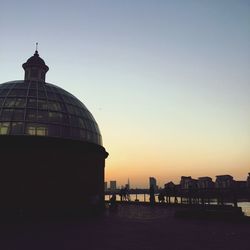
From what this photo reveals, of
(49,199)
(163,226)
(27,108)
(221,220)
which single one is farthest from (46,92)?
(221,220)

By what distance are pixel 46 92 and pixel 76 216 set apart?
41.0 feet

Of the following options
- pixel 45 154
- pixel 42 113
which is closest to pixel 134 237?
pixel 45 154

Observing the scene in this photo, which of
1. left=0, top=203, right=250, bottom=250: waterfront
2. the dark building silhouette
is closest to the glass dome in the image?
the dark building silhouette

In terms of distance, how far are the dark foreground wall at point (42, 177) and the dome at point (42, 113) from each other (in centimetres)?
111

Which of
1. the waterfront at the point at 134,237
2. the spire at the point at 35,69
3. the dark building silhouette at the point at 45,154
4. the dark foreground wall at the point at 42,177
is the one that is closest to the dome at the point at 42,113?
the dark building silhouette at the point at 45,154

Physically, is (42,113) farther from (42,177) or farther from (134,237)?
(134,237)

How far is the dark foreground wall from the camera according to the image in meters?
23.4

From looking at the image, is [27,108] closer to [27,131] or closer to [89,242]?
[27,131]

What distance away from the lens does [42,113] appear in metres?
26.2

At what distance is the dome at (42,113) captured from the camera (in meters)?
25.1

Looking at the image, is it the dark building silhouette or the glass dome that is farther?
the glass dome

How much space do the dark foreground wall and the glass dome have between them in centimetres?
113

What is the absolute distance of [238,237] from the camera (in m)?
14.6

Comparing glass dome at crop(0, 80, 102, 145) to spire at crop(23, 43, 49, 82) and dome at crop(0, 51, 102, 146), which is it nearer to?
dome at crop(0, 51, 102, 146)
